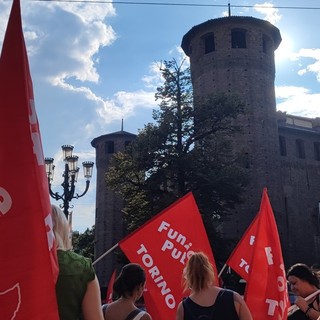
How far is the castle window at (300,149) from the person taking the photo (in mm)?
35281

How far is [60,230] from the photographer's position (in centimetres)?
230

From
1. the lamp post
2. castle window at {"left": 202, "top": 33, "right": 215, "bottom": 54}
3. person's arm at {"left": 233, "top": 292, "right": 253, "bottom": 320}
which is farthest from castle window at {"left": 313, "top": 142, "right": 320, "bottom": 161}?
person's arm at {"left": 233, "top": 292, "right": 253, "bottom": 320}

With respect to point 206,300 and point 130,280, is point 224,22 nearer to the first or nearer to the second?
point 130,280

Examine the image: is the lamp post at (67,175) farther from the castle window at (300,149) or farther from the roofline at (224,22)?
the castle window at (300,149)

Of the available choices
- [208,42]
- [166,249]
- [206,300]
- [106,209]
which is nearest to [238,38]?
[208,42]

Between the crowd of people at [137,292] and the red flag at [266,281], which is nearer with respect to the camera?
the crowd of people at [137,292]

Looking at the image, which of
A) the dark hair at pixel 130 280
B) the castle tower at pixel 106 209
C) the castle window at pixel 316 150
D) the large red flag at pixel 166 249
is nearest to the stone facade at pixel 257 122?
the castle window at pixel 316 150

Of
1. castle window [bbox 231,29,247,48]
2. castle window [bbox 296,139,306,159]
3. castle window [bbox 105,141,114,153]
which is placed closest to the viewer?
castle window [bbox 231,29,247,48]

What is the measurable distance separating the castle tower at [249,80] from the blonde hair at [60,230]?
27.6 m

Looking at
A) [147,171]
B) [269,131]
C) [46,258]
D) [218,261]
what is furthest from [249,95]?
[46,258]

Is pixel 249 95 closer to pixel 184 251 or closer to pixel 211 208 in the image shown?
pixel 211 208

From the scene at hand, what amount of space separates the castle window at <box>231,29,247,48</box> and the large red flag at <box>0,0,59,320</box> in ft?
102

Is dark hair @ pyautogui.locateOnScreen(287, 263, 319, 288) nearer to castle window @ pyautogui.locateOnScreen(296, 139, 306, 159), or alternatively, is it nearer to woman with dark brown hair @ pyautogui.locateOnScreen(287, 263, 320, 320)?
woman with dark brown hair @ pyautogui.locateOnScreen(287, 263, 320, 320)

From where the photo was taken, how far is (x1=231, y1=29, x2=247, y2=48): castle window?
3180cm
